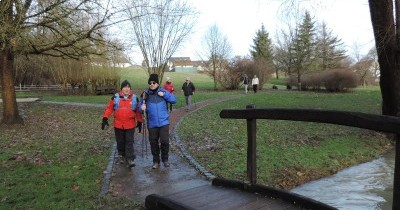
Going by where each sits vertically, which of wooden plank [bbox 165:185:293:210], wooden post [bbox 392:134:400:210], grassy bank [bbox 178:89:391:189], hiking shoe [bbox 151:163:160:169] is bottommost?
grassy bank [bbox 178:89:391:189]

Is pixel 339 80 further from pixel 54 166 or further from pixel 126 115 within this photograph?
pixel 54 166

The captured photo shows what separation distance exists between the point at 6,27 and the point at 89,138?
405 centimetres

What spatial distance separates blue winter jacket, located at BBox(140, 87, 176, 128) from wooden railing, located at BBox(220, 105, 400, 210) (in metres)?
2.71

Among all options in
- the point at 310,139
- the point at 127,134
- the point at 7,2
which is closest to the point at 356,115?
the point at 127,134

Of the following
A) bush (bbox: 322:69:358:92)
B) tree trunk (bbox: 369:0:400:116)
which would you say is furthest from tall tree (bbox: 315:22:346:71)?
tree trunk (bbox: 369:0:400:116)

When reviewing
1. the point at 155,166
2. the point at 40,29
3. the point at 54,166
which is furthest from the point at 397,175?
the point at 40,29

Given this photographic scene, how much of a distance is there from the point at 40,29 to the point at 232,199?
483 inches

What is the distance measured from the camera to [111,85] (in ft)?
133

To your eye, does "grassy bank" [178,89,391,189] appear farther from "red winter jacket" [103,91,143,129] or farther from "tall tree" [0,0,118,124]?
"tall tree" [0,0,118,124]

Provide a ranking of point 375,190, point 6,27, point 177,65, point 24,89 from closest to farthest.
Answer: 1. point 375,190
2. point 6,27
3. point 24,89
4. point 177,65

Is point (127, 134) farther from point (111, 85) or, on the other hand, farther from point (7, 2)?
point (111, 85)

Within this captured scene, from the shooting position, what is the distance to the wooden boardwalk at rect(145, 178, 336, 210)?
4.38 meters

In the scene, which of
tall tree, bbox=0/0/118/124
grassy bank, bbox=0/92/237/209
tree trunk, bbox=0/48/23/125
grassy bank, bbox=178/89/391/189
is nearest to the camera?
grassy bank, bbox=0/92/237/209

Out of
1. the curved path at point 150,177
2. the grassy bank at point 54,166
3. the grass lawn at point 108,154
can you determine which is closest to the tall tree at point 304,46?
the grass lawn at point 108,154
